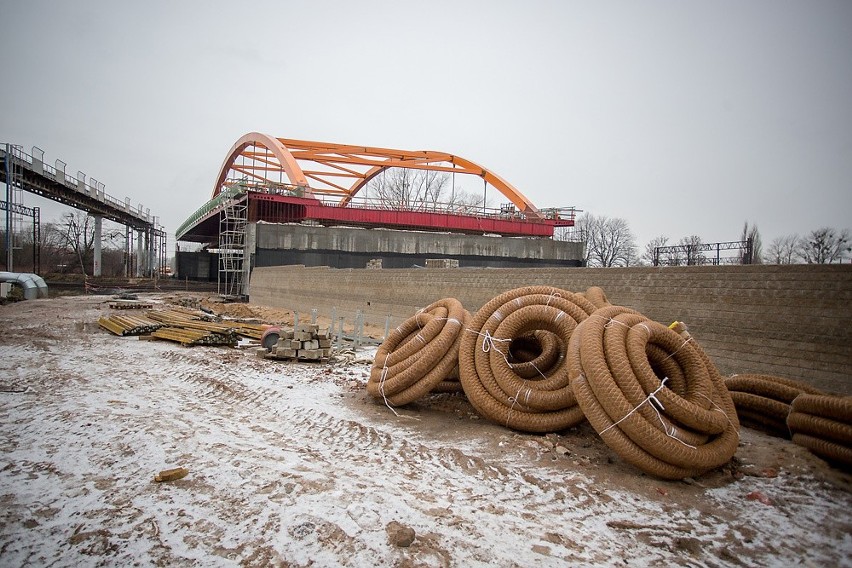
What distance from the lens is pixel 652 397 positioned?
395 centimetres

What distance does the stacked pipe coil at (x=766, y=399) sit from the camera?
4714 mm

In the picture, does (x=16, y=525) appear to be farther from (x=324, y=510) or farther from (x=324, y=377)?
(x=324, y=377)

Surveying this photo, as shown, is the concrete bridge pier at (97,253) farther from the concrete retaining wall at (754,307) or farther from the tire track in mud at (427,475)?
the tire track in mud at (427,475)

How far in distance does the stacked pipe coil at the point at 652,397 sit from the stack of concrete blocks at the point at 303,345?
594cm

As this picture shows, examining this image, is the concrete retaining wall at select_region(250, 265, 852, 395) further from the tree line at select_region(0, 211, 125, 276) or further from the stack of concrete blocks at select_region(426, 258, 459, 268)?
the tree line at select_region(0, 211, 125, 276)

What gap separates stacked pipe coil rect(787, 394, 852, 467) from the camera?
372 centimetres

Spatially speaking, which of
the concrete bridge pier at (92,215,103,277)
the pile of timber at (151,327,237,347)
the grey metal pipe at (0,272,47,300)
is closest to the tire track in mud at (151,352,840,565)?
the pile of timber at (151,327,237,347)

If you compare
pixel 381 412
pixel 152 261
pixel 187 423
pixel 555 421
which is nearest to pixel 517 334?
pixel 555 421

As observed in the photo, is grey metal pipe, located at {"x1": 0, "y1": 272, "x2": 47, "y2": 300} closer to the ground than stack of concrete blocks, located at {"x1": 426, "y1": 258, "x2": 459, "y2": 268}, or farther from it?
closer to the ground

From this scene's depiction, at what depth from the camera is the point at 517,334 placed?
17.9ft

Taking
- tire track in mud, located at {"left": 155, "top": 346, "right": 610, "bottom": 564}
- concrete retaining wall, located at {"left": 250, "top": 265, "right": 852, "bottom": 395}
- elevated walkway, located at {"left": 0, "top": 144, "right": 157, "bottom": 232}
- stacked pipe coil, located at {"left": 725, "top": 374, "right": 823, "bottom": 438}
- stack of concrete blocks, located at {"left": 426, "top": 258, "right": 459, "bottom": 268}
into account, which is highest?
elevated walkway, located at {"left": 0, "top": 144, "right": 157, "bottom": 232}

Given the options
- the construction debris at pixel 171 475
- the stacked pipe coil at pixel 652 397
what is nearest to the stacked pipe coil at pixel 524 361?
the stacked pipe coil at pixel 652 397

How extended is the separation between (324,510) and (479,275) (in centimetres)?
958

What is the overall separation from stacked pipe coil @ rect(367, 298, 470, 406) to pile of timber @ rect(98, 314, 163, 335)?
28.8 ft
